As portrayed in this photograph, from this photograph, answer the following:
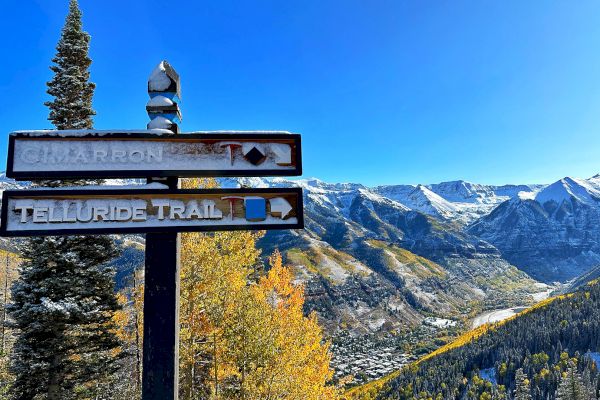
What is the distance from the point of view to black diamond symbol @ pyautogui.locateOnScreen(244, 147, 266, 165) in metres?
5.46

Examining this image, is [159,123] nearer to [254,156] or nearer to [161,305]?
[254,156]

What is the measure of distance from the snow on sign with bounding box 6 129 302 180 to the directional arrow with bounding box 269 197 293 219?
0.38 metres

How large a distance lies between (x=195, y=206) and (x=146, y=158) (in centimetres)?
94

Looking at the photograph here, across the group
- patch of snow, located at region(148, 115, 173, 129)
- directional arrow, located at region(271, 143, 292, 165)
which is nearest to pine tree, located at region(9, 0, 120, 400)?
patch of snow, located at region(148, 115, 173, 129)

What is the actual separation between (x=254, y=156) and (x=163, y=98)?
1.53m

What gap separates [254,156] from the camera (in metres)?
5.46

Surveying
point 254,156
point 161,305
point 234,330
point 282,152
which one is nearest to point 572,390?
point 234,330

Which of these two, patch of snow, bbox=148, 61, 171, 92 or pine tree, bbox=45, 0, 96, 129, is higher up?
pine tree, bbox=45, 0, 96, 129

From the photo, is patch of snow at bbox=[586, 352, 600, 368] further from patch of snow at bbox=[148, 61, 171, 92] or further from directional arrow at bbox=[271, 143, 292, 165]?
patch of snow at bbox=[148, 61, 171, 92]

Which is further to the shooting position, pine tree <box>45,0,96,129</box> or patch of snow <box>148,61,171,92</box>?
pine tree <box>45,0,96,129</box>

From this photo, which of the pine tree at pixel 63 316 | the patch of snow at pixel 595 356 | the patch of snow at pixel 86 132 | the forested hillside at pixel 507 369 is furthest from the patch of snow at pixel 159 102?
the patch of snow at pixel 595 356

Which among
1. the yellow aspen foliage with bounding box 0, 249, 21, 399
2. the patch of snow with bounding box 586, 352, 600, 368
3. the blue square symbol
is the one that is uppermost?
the blue square symbol

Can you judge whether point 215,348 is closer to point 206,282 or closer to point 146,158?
point 206,282

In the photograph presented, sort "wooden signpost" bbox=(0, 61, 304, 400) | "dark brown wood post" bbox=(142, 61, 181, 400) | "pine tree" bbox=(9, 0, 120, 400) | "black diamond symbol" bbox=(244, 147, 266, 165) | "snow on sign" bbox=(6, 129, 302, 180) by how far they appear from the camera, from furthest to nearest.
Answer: "pine tree" bbox=(9, 0, 120, 400), "black diamond symbol" bbox=(244, 147, 266, 165), "snow on sign" bbox=(6, 129, 302, 180), "wooden signpost" bbox=(0, 61, 304, 400), "dark brown wood post" bbox=(142, 61, 181, 400)
